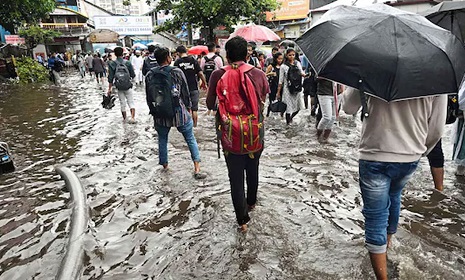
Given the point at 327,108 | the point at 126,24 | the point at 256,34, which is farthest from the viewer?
the point at 126,24

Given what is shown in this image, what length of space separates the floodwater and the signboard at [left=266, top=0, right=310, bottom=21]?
991 inches

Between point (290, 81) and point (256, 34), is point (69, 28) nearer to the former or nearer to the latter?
point (256, 34)

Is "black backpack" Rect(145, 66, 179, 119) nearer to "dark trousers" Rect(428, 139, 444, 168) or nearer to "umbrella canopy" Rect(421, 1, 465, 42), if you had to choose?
"dark trousers" Rect(428, 139, 444, 168)

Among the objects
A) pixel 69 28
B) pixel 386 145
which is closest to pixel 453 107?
pixel 386 145

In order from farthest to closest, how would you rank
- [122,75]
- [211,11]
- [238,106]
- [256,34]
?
[211,11] < [256,34] < [122,75] < [238,106]

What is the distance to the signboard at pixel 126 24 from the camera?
41.7 metres

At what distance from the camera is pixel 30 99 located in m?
12.6

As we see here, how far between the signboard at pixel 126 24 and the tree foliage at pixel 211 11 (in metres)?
25.4

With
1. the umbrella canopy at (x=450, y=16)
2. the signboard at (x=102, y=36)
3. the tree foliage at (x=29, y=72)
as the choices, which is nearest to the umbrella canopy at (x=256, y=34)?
the umbrella canopy at (x=450, y=16)

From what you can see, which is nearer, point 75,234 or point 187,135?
point 75,234

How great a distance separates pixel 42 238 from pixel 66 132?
4.73 m

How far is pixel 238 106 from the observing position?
117 inches

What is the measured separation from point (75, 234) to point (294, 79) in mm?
4984

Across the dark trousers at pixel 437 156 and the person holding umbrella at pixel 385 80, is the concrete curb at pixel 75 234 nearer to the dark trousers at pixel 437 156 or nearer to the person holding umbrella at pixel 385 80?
the person holding umbrella at pixel 385 80
